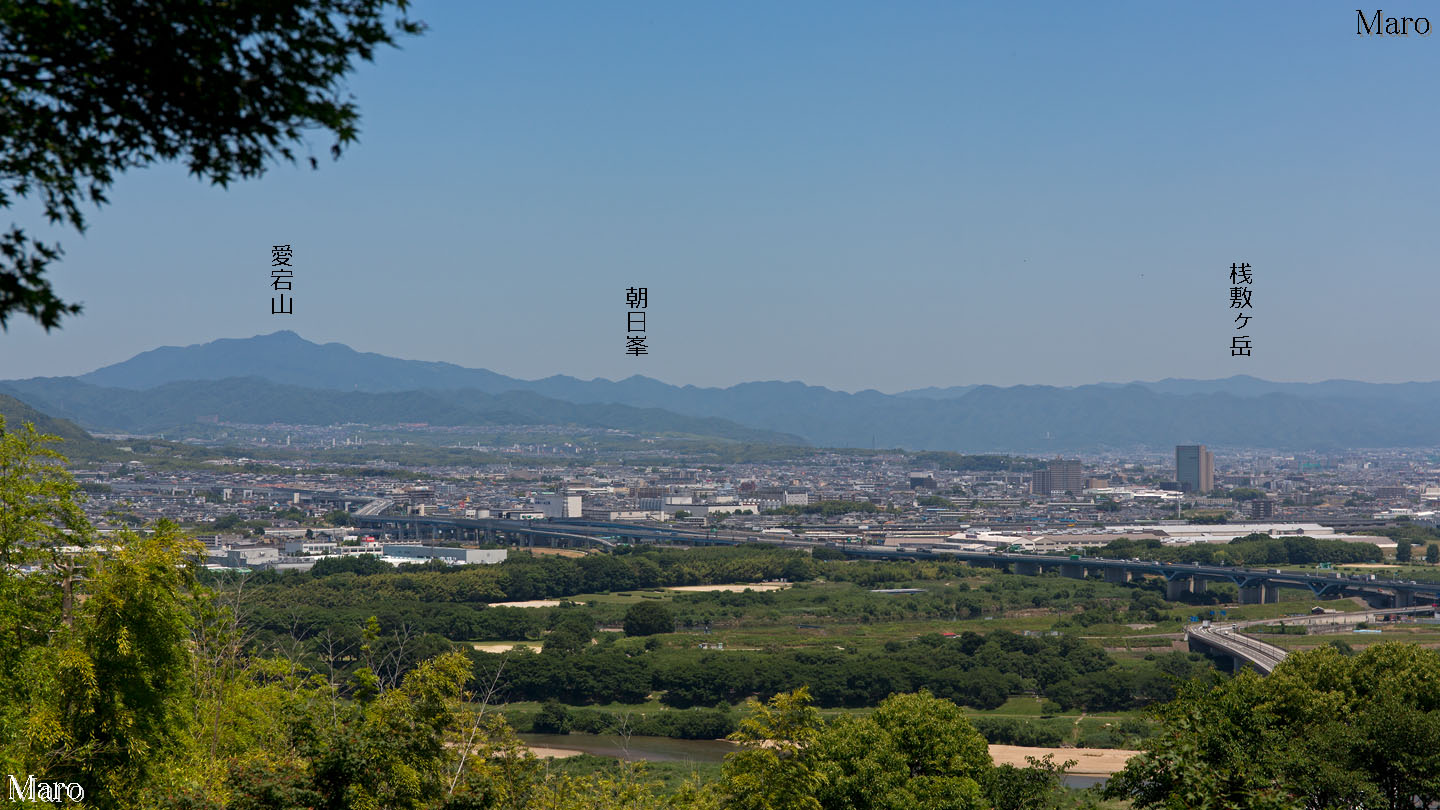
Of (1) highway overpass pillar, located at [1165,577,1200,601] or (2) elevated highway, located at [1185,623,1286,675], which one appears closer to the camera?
(2) elevated highway, located at [1185,623,1286,675]

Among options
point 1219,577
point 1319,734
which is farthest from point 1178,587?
point 1319,734

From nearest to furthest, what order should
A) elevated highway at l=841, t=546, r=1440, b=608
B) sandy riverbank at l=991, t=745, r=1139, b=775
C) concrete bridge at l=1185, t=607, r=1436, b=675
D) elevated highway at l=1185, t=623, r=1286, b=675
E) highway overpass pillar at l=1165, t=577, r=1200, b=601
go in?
sandy riverbank at l=991, t=745, r=1139, b=775 < elevated highway at l=1185, t=623, r=1286, b=675 < concrete bridge at l=1185, t=607, r=1436, b=675 < elevated highway at l=841, t=546, r=1440, b=608 < highway overpass pillar at l=1165, t=577, r=1200, b=601

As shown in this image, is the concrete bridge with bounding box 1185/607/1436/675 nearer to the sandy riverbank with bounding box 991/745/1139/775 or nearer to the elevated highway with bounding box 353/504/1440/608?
the elevated highway with bounding box 353/504/1440/608

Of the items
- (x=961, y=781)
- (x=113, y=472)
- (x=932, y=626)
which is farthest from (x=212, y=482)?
(x=961, y=781)

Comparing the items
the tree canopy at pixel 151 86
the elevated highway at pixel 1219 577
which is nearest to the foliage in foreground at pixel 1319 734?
the tree canopy at pixel 151 86

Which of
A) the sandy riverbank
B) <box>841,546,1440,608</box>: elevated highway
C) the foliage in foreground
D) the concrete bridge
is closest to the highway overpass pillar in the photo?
<box>841,546,1440,608</box>: elevated highway

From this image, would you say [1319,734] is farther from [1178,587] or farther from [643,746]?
[1178,587]

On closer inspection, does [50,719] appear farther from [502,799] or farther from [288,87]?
[288,87]
